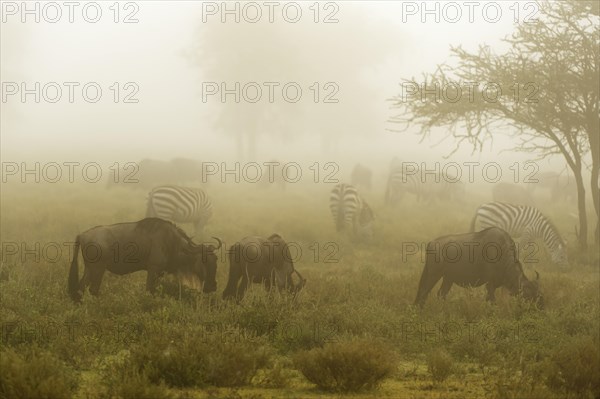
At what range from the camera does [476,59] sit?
21312 millimetres

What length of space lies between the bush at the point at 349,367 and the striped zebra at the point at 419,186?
20642 millimetres

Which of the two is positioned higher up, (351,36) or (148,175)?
(351,36)

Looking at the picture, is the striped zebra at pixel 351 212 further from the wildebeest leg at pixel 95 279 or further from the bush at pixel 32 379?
the bush at pixel 32 379

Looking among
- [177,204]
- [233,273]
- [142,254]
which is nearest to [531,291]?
[233,273]

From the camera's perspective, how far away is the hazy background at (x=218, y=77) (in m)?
Answer: 51.2

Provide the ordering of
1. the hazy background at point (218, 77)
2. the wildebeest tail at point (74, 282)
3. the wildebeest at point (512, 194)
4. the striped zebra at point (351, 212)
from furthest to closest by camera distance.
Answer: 1. the hazy background at point (218, 77)
2. the wildebeest at point (512, 194)
3. the striped zebra at point (351, 212)
4. the wildebeest tail at point (74, 282)

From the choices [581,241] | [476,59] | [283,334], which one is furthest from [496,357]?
[476,59]

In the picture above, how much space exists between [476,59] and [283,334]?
14229 mm

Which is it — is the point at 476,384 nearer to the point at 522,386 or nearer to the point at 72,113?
the point at 522,386

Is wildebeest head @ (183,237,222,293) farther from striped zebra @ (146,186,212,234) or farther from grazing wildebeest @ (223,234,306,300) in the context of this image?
→ striped zebra @ (146,186,212,234)

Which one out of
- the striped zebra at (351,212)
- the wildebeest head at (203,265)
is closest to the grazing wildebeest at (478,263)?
the wildebeest head at (203,265)

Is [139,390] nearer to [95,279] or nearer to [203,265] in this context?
[203,265]

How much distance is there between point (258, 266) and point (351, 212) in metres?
9.96

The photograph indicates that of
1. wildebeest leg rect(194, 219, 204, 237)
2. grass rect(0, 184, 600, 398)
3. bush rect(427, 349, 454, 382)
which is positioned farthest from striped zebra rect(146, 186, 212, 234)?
bush rect(427, 349, 454, 382)
